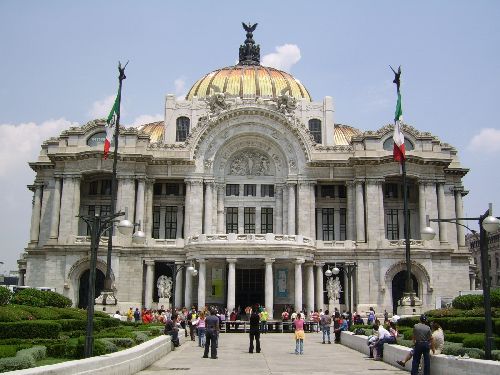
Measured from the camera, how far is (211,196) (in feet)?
222

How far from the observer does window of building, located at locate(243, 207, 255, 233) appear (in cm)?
6988

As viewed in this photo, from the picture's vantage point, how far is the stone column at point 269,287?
58.1 m

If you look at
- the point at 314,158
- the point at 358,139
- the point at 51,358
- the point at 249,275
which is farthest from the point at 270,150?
the point at 51,358

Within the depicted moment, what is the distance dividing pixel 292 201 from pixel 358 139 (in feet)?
33.2

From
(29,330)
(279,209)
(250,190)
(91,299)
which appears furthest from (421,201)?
(91,299)

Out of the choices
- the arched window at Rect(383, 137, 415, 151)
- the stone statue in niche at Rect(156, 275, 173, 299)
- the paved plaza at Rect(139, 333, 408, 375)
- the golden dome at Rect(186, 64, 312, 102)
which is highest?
the golden dome at Rect(186, 64, 312, 102)

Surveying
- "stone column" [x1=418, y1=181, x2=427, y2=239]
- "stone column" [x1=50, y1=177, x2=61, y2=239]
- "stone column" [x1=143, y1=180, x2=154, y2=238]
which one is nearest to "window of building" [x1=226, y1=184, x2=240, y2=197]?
"stone column" [x1=143, y1=180, x2=154, y2=238]

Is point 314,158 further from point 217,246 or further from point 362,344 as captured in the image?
point 362,344

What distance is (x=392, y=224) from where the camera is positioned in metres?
68.6

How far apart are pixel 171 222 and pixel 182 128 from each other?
14.2 meters

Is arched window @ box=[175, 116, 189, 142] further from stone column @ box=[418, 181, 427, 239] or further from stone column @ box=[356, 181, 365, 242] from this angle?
stone column @ box=[418, 181, 427, 239]

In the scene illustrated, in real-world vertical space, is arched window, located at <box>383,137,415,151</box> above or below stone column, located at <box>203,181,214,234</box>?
above

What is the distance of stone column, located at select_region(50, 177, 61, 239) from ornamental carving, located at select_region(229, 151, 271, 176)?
64.1 feet

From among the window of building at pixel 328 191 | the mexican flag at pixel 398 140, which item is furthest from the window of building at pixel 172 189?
the mexican flag at pixel 398 140
